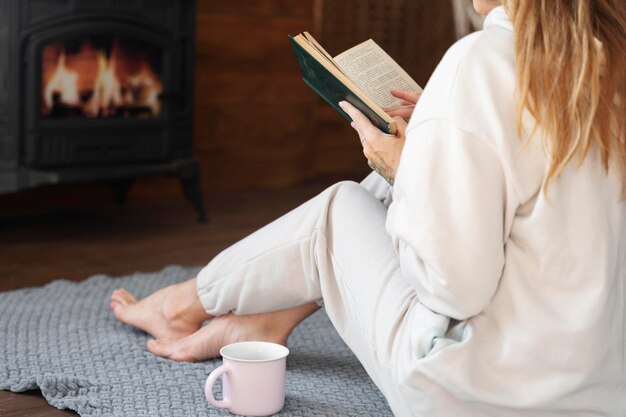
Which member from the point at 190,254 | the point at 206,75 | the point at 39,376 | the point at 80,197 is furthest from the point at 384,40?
the point at 39,376

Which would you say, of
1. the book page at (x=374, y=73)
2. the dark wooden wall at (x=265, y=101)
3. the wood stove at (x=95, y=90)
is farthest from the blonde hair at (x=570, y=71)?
the dark wooden wall at (x=265, y=101)

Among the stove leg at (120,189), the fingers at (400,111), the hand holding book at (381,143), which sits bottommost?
the stove leg at (120,189)

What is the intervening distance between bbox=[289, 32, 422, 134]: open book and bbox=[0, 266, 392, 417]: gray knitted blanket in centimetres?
53

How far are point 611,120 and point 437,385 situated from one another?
37 centimetres

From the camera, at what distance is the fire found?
8.85ft

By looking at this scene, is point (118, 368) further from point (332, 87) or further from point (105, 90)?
point (105, 90)

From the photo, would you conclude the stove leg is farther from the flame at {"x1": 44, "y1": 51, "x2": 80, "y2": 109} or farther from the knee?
the knee

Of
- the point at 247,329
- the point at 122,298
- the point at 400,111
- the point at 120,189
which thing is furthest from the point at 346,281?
the point at 120,189

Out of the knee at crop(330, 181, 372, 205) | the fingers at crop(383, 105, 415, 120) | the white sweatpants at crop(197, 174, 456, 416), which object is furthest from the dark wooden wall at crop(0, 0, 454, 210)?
the fingers at crop(383, 105, 415, 120)

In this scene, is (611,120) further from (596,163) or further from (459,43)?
(459,43)

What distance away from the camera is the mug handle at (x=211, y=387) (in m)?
1.41

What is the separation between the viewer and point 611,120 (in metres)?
1.03

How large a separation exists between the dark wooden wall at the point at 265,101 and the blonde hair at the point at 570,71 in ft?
8.13

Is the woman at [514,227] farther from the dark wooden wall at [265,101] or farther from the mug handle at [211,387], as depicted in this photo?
the dark wooden wall at [265,101]
